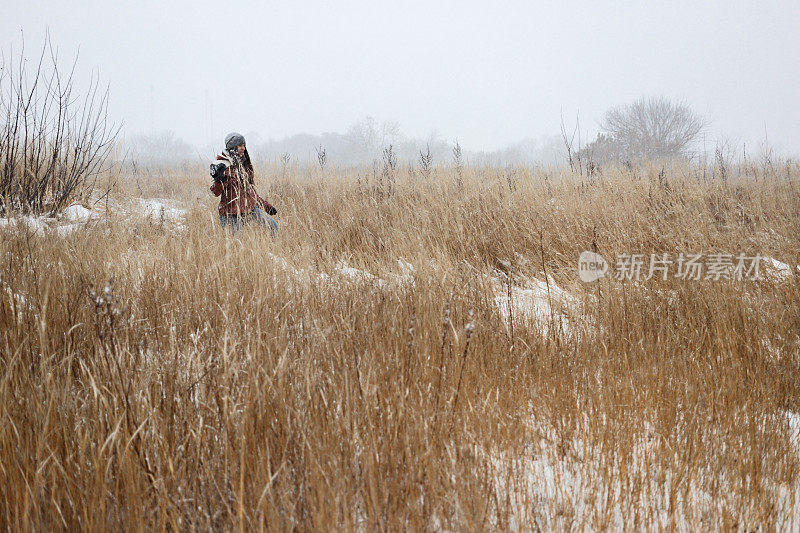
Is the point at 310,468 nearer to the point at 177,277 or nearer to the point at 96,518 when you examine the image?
the point at 96,518

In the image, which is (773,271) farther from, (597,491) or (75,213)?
(75,213)

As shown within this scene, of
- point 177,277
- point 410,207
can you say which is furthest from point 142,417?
point 410,207

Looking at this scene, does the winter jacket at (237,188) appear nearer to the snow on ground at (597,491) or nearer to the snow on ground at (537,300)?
the snow on ground at (537,300)

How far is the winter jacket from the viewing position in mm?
4316

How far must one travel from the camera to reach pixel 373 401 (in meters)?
1.33

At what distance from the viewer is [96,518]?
97cm

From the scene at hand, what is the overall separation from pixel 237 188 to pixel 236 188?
17cm

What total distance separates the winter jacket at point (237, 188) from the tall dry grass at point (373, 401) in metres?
1.01

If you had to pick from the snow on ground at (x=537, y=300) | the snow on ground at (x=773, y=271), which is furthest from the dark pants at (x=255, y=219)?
the snow on ground at (x=773, y=271)

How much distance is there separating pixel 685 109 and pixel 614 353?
1417 inches

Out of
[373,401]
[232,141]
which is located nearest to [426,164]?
[232,141]

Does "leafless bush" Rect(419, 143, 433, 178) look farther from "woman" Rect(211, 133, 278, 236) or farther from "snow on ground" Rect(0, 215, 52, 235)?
"snow on ground" Rect(0, 215, 52, 235)

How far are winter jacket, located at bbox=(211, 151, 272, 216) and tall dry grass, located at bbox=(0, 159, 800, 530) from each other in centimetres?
101

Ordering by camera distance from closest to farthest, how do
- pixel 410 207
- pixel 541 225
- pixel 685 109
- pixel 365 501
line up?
pixel 365 501, pixel 541 225, pixel 410 207, pixel 685 109
